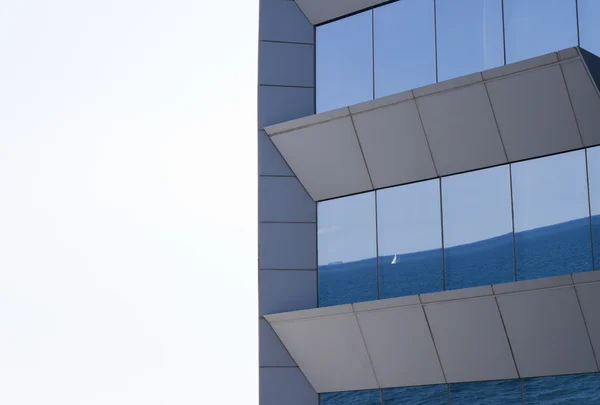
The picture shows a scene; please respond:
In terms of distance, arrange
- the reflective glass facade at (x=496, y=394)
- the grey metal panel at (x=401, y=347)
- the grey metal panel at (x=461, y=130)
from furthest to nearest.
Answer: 1. the grey metal panel at (x=401, y=347)
2. the grey metal panel at (x=461, y=130)
3. the reflective glass facade at (x=496, y=394)

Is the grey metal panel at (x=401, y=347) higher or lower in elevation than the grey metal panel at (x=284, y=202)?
lower

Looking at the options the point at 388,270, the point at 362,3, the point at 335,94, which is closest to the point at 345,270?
the point at 388,270

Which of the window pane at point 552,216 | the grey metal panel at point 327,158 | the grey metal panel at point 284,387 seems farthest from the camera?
the grey metal panel at point 284,387

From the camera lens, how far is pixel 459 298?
20016 millimetres

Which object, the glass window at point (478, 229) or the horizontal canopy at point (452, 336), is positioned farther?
the glass window at point (478, 229)

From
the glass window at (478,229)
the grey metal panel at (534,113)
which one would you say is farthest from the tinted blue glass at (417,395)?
the grey metal panel at (534,113)

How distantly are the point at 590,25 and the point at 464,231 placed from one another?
15.9 feet

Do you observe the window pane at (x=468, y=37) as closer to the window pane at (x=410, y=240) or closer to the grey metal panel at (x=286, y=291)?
the window pane at (x=410, y=240)

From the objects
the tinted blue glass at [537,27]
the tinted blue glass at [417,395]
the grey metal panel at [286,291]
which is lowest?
the tinted blue glass at [417,395]

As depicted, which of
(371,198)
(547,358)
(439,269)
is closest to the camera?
(547,358)

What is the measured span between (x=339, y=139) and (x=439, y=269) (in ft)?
12.6

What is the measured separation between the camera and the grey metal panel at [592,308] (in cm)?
1853

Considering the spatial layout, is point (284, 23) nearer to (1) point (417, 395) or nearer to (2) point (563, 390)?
(1) point (417, 395)

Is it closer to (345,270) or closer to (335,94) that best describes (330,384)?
(345,270)
